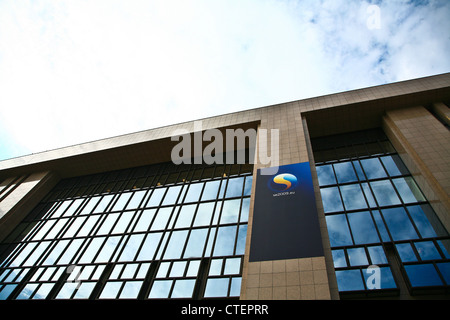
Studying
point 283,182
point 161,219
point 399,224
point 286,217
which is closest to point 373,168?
point 399,224

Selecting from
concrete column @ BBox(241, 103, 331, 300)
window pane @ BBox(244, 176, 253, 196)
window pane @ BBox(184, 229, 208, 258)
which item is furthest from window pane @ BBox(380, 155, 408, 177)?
window pane @ BBox(184, 229, 208, 258)

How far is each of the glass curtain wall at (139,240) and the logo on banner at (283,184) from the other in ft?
9.54

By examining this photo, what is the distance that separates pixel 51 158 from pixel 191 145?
47.3 ft

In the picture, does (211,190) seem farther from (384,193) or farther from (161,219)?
(384,193)

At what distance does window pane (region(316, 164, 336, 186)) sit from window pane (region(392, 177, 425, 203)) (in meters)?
3.52

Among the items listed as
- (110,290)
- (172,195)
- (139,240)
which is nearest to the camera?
(110,290)

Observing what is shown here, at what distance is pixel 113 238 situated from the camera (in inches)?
728

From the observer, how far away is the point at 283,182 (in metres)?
14.9

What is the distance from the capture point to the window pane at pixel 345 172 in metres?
17.3

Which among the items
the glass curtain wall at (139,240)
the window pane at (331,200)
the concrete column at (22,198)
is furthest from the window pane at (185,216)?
the concrete column at (22,198)

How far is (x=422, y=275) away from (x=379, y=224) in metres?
3.08

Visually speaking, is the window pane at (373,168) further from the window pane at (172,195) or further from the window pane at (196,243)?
the window pane at (172,195)

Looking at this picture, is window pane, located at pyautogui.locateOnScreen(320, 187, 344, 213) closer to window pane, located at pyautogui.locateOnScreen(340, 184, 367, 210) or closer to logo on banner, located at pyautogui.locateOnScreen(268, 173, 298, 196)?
window pane, located at pyautogui.locateOnScreen(340, 184, 367, 210)

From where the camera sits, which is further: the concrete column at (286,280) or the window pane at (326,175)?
the window pane at (326,175)
